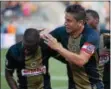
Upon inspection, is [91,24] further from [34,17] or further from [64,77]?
[34,17]

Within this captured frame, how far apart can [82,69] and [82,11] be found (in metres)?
0.65

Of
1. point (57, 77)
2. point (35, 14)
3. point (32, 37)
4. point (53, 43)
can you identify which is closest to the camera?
point (53, 43)

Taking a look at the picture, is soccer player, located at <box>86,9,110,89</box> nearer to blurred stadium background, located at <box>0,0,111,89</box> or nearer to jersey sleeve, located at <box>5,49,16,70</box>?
jersey sleeve, located at <box>5,49,16,70</box>

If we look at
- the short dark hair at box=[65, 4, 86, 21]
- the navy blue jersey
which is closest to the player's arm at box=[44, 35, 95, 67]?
the navy blue jersey

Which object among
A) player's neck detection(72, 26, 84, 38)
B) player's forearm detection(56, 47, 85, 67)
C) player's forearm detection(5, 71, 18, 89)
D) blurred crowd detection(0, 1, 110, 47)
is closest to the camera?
player's forearm detection(56, 47, 85, 67)

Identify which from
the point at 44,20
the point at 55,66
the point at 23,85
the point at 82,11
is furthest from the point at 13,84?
the point at 44,20

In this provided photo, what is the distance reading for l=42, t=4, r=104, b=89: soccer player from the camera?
5.07 meters

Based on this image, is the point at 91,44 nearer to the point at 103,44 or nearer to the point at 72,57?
the point at 72,57

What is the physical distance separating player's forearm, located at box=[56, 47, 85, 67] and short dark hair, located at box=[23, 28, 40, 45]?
61 centimetres

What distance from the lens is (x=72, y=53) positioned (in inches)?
193

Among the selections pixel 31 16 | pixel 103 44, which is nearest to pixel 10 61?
pixel 103 44

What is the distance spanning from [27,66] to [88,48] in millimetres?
991

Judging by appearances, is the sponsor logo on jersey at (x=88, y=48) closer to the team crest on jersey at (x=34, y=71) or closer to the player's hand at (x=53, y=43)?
the player's hand at (x=53, y=43)

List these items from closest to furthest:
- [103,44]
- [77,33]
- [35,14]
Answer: [77,33]
[103,44]
[35,14]
